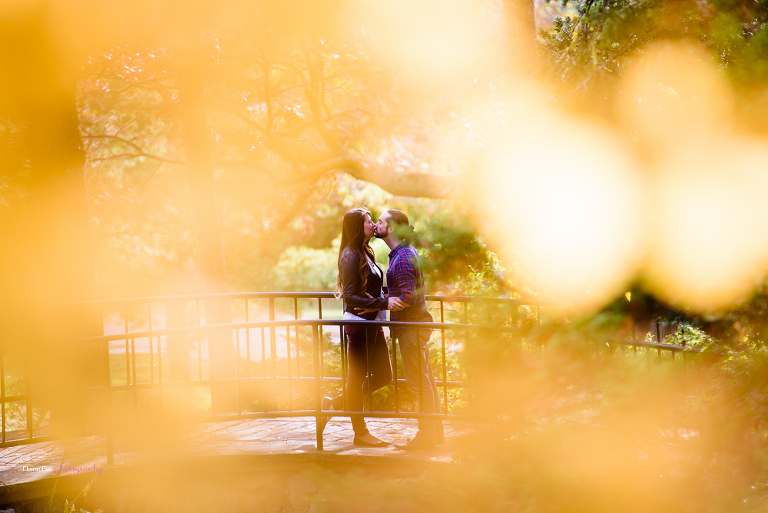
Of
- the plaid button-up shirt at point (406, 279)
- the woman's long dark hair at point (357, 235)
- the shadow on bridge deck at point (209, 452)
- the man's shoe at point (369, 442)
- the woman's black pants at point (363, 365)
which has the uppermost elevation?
the woman's long dark hair at point (357, 235)

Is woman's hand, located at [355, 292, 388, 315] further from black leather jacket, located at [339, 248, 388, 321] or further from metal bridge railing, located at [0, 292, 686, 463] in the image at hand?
metal bridge railing, located at [0, 292, 686, 463]

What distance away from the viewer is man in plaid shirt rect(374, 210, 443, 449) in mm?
5246

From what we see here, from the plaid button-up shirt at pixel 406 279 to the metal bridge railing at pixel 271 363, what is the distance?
10.2 inches

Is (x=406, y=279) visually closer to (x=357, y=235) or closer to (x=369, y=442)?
(x=357, y=235)

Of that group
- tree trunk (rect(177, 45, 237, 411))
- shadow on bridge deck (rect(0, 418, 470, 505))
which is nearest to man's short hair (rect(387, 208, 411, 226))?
shadow on bridge deck (rect(0, 418, 470, 505))

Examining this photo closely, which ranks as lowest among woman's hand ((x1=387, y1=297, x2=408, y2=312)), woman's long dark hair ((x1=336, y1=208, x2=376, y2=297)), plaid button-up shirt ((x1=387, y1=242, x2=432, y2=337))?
woman's hand ((x1=387, y1=297, x2=408, y2=312))

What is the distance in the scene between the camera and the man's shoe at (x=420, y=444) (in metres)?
5.20

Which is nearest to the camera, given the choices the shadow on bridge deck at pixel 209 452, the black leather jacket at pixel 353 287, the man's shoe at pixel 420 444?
the shadow on bridge deck at pixel 209 452

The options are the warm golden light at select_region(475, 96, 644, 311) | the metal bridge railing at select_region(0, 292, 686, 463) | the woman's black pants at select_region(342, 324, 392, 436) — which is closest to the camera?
the warm golden light at select_region(475, 96, 644, 311)

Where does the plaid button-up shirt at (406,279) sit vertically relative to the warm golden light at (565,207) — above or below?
below

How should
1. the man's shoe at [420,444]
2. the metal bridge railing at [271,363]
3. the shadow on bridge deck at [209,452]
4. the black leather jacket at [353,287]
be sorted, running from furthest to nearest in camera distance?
the black leather jacket at [353,287] < the man's shoe at [420,444] < the shadow on bridge deck at [209,452] < the metal bridge railing at [271,363]

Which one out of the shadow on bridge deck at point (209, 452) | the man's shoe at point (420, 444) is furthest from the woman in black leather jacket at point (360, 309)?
the shadow on bridge deck at point (209, 452)

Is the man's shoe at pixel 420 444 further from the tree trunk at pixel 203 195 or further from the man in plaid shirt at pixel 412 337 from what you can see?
the tree trunk at pixel 203 195

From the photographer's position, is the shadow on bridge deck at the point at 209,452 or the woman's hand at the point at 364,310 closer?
the shadow on bridge deck at the point at 209,452
